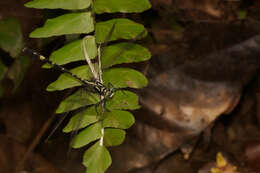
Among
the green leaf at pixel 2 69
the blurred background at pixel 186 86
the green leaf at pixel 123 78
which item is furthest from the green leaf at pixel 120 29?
the green leaf at pixel 2 69

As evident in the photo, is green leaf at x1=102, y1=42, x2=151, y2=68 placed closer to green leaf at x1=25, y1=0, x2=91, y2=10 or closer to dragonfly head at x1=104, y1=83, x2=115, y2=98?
dragonfly head at x1=104, y1=83, x2=115, y2=98

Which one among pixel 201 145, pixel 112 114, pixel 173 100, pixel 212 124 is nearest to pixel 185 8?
pixel 173 100

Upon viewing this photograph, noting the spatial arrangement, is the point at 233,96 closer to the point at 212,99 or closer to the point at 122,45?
the point at 212,99

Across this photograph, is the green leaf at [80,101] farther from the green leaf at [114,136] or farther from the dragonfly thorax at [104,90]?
the green leaf at [114,136]

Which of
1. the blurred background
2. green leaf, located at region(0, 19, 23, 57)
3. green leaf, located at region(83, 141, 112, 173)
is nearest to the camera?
green leaf, located at region(83, 141, 112, 173)

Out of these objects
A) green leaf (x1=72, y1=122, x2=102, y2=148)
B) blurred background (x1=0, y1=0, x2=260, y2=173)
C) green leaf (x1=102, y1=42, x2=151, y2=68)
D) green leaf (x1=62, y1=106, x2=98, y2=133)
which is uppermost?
green leaf (x1=102, y1=42, x2=151, y2=68)

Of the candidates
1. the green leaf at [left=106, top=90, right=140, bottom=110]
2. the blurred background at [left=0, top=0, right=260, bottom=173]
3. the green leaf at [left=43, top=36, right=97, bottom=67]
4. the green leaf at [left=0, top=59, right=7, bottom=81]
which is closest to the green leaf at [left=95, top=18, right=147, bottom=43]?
the green leaf at [left=43, top=36, right=97, bottom=67]

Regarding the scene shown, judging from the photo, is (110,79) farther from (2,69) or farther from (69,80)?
(2,69)
